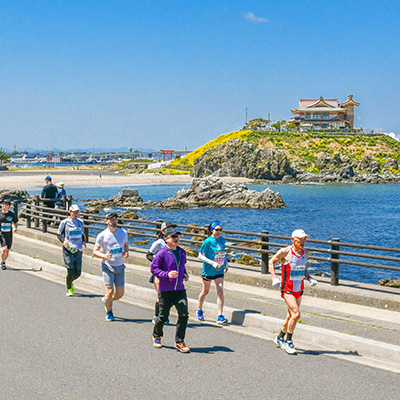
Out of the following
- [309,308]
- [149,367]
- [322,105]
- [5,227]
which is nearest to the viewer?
[149,367]

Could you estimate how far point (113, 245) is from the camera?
33.2ft

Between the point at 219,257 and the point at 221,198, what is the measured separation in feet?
202

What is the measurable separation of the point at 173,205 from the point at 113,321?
56.2 meters

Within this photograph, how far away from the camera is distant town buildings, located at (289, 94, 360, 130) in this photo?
170 metres

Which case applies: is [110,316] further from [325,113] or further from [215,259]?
[325,113]

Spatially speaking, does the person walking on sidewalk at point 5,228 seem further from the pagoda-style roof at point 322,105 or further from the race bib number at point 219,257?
the pagoda-style roof at point 322,105

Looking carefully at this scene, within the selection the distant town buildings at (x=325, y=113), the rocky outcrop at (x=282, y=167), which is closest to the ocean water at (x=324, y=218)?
the rocky outcrop at (x=282, y=167)

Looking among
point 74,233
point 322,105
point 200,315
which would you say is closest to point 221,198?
point 74,233

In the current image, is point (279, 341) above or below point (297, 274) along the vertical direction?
below

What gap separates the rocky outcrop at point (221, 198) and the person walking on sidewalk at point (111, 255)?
183 ft

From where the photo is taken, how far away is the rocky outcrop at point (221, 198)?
6788 cm

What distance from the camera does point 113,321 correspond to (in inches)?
400

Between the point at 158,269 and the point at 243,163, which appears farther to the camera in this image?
the point at 243,163

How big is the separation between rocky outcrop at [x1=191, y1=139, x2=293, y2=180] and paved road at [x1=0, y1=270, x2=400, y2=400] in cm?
11585
